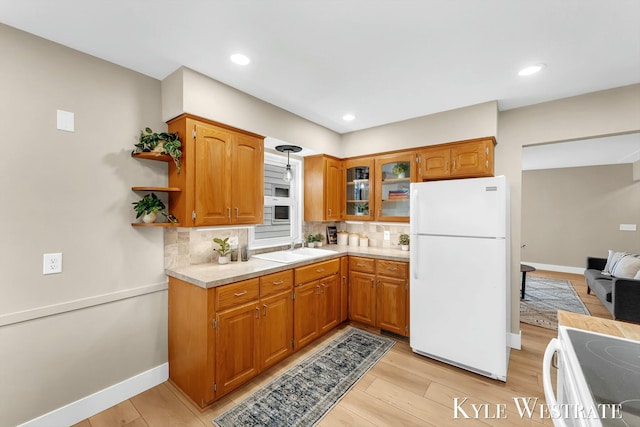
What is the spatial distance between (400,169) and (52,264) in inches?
134

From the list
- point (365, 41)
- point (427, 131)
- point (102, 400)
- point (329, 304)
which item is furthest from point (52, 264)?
point (427, 131)

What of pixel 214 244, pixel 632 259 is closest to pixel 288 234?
pixel 214 244

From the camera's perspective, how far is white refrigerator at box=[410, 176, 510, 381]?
227 cm

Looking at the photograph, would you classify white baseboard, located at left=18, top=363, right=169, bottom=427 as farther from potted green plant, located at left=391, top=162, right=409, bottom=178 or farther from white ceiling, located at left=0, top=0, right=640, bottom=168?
potted green plant, located at left=391, top=162, right=409, bottom=178

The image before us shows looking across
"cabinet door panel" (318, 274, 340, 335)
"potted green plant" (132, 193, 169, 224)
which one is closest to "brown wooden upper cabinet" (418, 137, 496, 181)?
"cabinet door panel" (318, 274, 340, 335)

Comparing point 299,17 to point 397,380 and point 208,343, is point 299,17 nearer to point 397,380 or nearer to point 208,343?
point 208,343

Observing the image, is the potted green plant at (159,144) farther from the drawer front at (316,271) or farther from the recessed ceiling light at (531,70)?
the recessed ceiling light at (531,70)

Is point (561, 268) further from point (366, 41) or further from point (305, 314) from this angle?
point (366, 41)

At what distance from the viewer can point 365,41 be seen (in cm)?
178

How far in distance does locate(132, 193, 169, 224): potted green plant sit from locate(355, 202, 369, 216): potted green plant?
2.47 meters

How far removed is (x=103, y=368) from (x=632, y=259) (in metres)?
6.45

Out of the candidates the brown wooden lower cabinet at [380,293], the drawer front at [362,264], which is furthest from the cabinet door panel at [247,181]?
the brown wooden lower cabinet at [380,293]

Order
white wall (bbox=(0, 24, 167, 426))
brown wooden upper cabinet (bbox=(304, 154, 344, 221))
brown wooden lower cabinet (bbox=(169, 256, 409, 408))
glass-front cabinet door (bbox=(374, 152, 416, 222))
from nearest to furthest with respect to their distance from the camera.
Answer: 1. white wall (bbox=(0, 24, 167, 426))
2. brown wooden lower cabinet (bbox=(169, 256, 409, 408))
3. glass-front cabinet door (bbox=(374, 152, 416, 222))
4. brown wooden upper cabinet (bbox=(304, 154, 344, 221))

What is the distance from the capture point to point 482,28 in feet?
5.39
